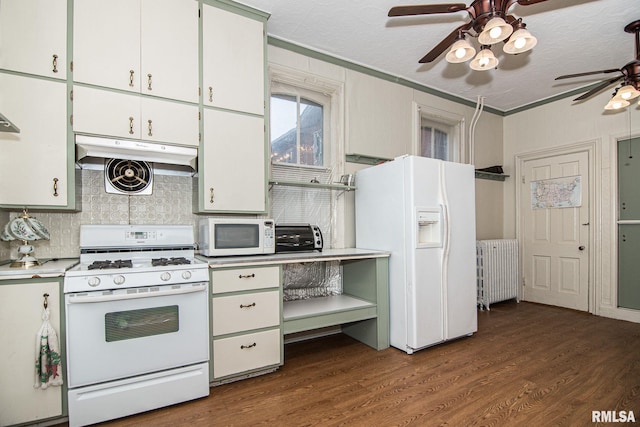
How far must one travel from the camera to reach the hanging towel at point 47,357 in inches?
69.4

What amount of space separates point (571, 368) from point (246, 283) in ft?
8.44

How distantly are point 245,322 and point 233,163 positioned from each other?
1210mm

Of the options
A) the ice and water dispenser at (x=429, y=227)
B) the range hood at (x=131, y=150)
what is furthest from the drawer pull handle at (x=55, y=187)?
the ice and water dispenser at (x=429, y=227)

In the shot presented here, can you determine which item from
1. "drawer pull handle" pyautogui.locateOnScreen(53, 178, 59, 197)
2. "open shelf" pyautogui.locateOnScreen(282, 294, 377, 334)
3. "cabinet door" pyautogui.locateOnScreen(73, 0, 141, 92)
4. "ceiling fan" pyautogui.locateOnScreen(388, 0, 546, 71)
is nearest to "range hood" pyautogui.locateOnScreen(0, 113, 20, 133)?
"drawer pull handle" pyautogui.locateOnScreen(53, 178, 59, 197)

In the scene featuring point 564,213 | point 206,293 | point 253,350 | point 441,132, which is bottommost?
point 253,350

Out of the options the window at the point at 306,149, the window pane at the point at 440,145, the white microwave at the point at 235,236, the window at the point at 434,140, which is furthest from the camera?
the window pane at the point at 440,145

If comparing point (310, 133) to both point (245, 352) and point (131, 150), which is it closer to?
point (131, 150)

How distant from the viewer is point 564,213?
4.35 meters

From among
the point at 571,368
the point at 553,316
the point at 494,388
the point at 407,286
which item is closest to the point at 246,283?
the point at 407,286

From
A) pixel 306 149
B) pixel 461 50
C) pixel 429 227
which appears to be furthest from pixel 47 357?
pixel 461 50

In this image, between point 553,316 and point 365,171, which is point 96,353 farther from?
point 553,316

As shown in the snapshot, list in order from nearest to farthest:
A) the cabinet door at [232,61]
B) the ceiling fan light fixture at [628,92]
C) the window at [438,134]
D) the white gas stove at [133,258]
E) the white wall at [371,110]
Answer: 1. the white gas stove at [133,258]
2. the cabinet door at [232,61]
3. the ceiling fan light fixture at [628,92]
4. the white wall at [371,110]
5. the window at [438,134]

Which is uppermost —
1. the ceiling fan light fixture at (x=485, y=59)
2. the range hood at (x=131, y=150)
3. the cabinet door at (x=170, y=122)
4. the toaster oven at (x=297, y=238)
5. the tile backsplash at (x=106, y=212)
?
the ceiling fan light fixture at (x=485, y=59)

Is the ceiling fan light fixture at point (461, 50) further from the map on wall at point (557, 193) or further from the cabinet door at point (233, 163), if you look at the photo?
the map on wall at point (557, 193)
